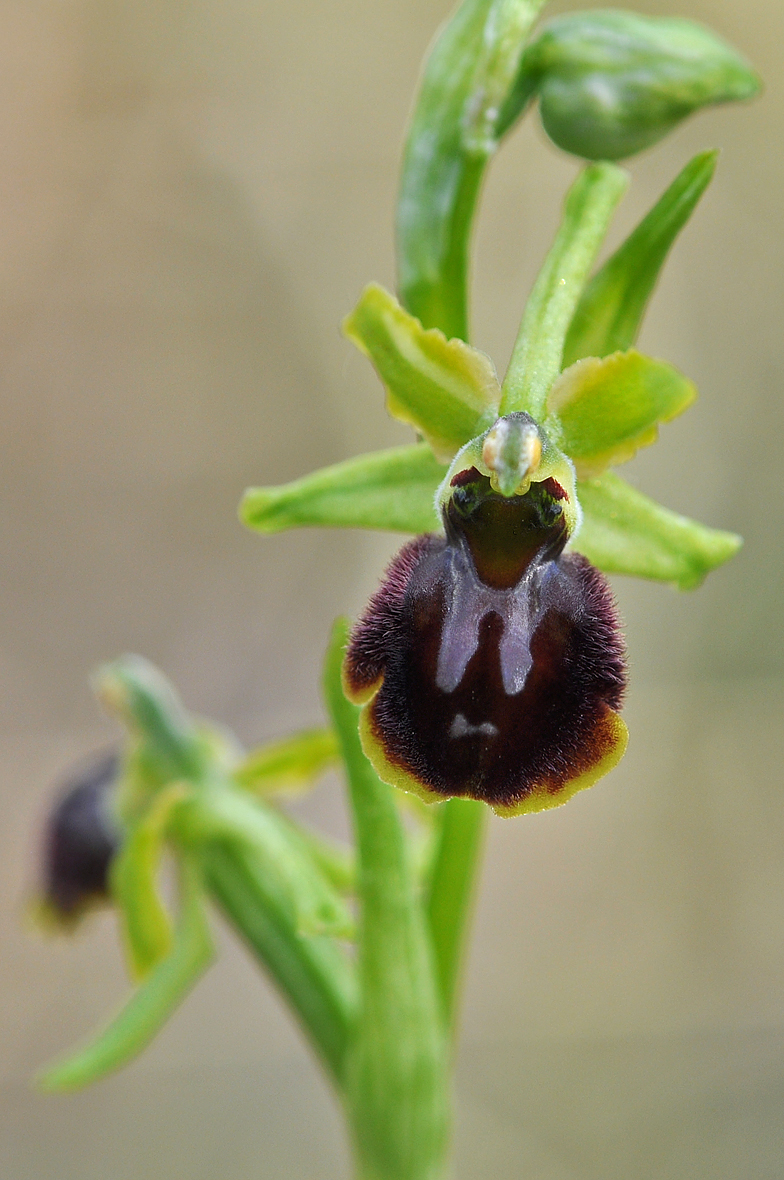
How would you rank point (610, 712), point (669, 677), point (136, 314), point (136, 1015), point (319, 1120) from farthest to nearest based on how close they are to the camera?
point (136, 314) → point (669, 677) → point (319, 1120) → point (136, 1015) → point (610, 712)

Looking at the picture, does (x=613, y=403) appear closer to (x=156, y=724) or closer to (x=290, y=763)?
(x=290, y=763)

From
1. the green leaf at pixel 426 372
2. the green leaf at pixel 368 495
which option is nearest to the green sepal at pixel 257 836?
the green leaf at pixel 368 495

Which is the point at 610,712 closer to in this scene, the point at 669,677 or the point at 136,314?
the point at 669,677

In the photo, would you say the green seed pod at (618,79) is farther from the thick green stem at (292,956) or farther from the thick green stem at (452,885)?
the thick green stem at (292,956)

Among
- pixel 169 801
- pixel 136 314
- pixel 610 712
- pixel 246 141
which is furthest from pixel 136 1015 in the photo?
pixel 246 141

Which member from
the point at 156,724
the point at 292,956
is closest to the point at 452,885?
A: the point at 292,956
